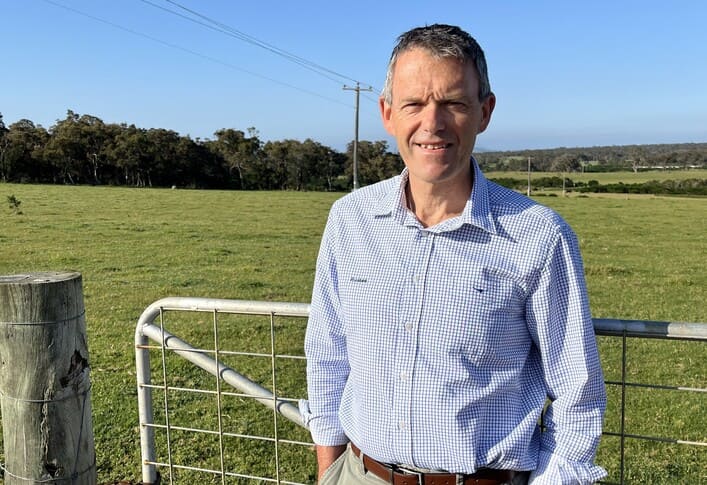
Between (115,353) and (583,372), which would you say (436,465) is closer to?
(583,372)

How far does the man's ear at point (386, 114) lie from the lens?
2121 mm

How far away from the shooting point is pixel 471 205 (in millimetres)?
1972

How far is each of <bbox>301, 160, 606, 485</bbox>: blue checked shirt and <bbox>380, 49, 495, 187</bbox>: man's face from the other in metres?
0.15

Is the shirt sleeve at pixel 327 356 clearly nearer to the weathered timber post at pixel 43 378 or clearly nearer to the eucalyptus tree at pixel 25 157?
the weathered timber post at pixel 43 378

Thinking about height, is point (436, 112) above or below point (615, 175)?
below

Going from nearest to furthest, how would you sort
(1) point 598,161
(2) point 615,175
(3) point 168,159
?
(3) point 168,159 → (2) point 615,175 → (1) point 598,161

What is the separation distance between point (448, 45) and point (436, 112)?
20 cm

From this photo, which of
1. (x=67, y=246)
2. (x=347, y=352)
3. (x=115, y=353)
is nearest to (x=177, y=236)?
(x=67, y=246)

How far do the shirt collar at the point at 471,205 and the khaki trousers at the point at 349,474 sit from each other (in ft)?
2.70

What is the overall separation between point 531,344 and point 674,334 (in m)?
0.61

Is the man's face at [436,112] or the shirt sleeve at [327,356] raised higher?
the man's face at [436,112]

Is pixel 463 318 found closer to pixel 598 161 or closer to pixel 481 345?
pixel 481 345

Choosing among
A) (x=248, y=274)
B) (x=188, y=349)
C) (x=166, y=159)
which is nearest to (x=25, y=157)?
(x=166, y=159)

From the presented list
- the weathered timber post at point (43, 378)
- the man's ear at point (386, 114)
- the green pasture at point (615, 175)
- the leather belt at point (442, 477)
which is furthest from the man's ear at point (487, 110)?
the green pasture at point (615, 175)
